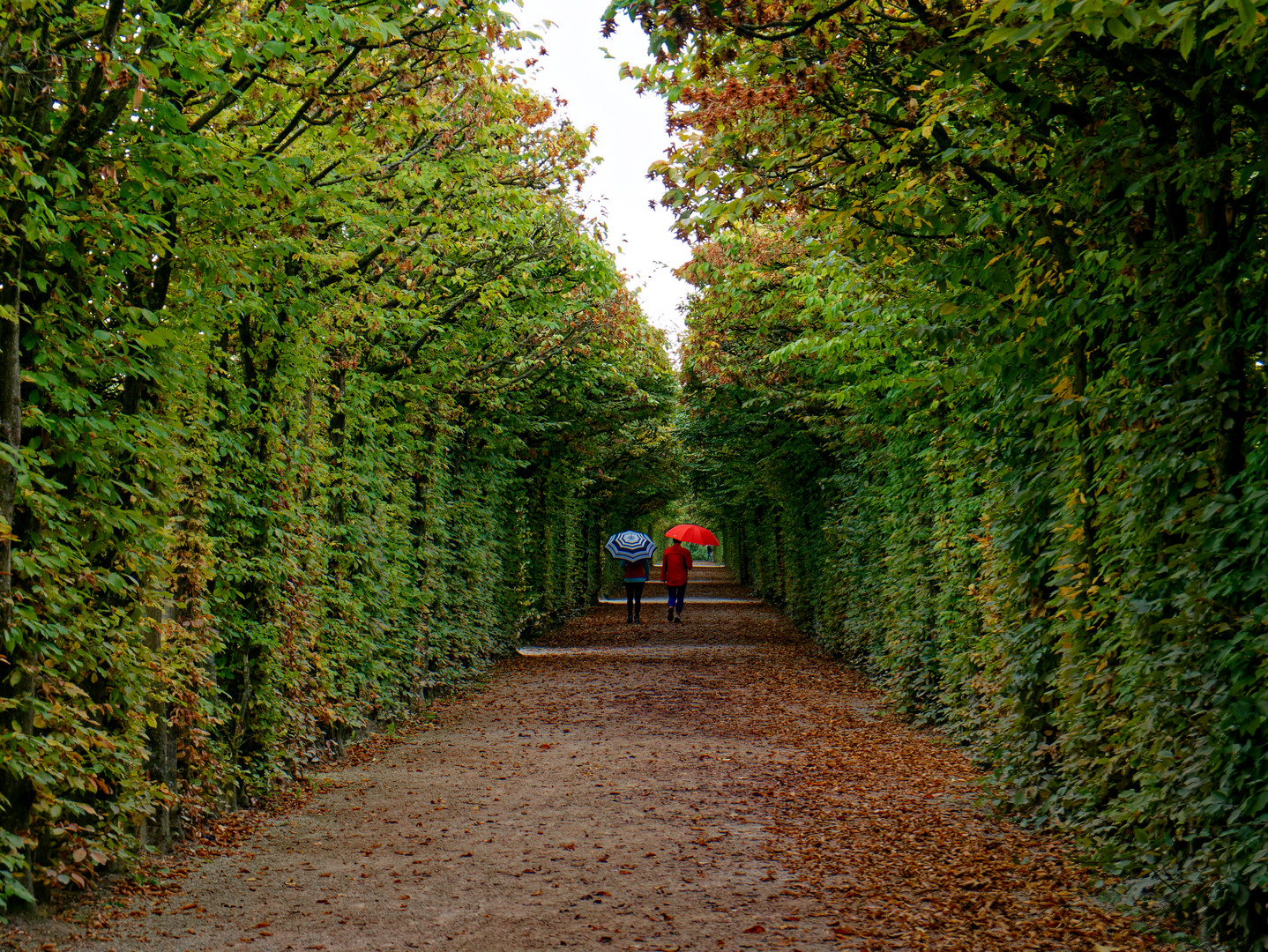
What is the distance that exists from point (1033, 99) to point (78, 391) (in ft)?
17.6

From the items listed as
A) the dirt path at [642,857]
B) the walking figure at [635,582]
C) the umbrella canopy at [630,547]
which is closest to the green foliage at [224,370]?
the dirt path at [642,857]

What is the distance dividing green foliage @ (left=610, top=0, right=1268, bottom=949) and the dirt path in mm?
725

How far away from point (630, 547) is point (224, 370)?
2080 centimetres

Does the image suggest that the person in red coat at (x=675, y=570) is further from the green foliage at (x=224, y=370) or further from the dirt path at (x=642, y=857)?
the dirt path at (x=642, y=857)

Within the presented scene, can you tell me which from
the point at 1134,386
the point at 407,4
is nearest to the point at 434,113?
the point at 407,4

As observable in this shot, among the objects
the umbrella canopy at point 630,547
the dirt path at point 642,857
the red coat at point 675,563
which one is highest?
the umbrella canopy at point 630,547

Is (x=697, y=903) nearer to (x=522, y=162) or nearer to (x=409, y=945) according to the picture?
(x=409, y=945)

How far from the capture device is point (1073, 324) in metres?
6.49

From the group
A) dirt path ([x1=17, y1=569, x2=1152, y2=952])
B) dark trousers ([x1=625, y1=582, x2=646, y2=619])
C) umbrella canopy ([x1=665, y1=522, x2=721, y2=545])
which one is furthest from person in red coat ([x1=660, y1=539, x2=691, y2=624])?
dirt path ([x1=17, y1=569, x2=1152, y2=952])

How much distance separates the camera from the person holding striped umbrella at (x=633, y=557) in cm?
2795

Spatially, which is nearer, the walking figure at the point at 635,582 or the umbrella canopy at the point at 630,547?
the umbrella canopy at the point at 630,547

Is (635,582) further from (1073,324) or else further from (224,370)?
(1073,324)

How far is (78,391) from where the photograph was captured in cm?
527

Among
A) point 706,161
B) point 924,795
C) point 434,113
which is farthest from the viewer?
point 434,113
